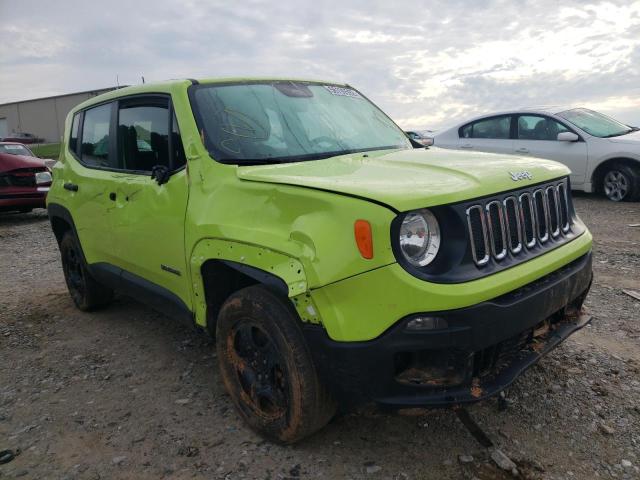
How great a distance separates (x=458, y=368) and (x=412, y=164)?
106 centimetres

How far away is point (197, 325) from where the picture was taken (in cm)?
316

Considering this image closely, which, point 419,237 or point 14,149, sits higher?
point 14,149

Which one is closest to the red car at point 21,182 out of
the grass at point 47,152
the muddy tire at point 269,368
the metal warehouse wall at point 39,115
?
the muddy tire at point 269,368

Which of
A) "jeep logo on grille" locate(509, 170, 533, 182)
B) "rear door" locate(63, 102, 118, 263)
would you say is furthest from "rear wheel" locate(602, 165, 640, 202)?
"rear door" locate(63, 102, 118, 263)

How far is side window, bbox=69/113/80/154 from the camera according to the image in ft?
15.3

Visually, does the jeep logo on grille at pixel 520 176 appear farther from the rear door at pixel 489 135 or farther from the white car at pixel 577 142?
the rear door at pixel 489 135

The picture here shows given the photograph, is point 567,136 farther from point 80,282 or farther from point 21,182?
point 21,182

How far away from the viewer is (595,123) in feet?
30.8

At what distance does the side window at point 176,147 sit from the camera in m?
3.17

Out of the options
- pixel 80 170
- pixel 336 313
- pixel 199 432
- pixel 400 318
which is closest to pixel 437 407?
pixel 400 318

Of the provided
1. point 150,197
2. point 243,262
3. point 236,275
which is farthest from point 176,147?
point 243,262

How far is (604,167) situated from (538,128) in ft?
4.06

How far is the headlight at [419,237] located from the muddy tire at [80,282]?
3.24 meters

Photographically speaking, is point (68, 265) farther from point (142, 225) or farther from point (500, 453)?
point (500, 453)
